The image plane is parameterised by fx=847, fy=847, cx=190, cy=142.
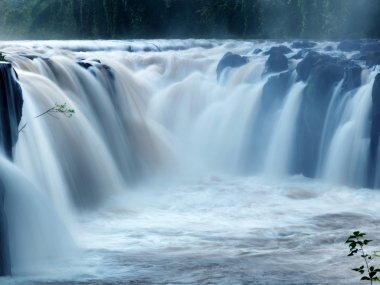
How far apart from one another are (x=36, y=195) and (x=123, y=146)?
6.17 metres

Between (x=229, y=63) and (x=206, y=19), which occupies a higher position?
(x=206, y=19)

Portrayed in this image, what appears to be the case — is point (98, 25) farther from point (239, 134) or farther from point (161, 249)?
point (161, 249)

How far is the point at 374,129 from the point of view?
16.4m

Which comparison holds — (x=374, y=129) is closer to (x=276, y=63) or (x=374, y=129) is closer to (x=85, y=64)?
(x=276, y=63)

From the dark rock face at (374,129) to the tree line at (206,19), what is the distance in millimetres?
21380

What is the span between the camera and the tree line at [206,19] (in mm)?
38281

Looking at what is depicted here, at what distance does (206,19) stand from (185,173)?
30761mm

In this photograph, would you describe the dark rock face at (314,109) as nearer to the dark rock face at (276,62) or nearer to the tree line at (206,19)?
the dark rock face at (276,62)

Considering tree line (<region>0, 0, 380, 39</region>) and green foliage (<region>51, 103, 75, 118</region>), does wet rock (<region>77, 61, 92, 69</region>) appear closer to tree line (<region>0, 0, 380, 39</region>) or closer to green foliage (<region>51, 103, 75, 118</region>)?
green foliage (<region>51, 103, 75, 118</region>)

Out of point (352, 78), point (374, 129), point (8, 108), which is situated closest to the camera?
point (8, 108)

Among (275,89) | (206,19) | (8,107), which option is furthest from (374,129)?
(206,19)

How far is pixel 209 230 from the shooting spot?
1213cm

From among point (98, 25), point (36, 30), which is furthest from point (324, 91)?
point (36, 30)

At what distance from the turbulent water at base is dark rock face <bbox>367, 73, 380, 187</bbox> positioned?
71mm
